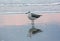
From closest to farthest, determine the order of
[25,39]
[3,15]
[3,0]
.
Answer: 1. [25,39]
2. [3,15]
3. [3,0]

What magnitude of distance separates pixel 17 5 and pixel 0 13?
1125 millimetres

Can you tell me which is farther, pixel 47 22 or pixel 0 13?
pixel 0 13

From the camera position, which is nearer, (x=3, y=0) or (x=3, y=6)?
(x=3, y=6)

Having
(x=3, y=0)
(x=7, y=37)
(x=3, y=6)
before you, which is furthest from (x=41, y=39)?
(x=3, y=0)

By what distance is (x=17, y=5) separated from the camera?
22.4 feet

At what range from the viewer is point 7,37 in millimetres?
3596

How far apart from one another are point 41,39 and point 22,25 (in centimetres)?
114

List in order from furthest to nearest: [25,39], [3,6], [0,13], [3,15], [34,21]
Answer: [3,6] < [0,13] < [3,15] < [34,21] < [25,39]

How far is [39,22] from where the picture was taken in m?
4.62

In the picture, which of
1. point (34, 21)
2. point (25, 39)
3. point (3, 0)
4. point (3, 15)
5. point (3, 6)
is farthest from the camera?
point (3, 0)

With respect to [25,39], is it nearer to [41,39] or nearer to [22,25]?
[41,39]

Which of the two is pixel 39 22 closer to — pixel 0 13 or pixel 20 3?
pixel 0 13

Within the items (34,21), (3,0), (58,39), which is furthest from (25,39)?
(3,0)

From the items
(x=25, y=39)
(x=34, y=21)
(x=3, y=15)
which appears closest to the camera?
(x=25, y=39)
